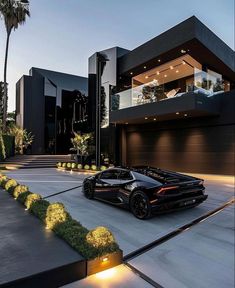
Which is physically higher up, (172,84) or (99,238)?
(172,84)

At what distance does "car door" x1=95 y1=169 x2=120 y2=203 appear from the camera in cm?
733

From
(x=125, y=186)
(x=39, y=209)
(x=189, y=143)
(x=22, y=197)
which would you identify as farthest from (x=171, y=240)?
(x=189, y=143)

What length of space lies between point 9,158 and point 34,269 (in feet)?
60.9

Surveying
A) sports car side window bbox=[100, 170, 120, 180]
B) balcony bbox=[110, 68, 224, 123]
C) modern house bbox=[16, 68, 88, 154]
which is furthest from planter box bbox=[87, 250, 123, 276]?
modern house bbox=[16, 68, 88, 154]

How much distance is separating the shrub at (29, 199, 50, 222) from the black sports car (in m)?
2.13

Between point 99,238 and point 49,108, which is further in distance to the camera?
point 49,108

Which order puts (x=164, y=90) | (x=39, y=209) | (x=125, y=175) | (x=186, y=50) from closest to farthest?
1. (x=39, y=209)
2. (x=125, y=175)
3. (x=186, y=50)
4. (x=164, y=90)

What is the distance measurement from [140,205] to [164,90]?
32.7ft

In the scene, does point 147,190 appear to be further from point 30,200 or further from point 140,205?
point 30,200

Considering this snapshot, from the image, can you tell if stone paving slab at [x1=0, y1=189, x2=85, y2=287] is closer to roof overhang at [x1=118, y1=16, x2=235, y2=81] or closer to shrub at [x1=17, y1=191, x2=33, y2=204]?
shrub at [x1=17, y1=191, x2=33, y2=204]

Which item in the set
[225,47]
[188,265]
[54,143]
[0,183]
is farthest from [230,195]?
[54,143]

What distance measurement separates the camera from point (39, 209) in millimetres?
5281

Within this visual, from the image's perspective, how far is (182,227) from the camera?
232 inches

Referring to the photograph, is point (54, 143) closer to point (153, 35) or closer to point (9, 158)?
point (9, 158)
